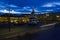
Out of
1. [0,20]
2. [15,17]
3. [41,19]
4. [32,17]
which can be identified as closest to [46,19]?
[41,19]

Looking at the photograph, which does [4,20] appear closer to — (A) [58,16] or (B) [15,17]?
(B) [15,17]

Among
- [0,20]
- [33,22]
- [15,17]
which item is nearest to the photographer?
[33,22]

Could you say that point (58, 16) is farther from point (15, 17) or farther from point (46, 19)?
point (15, 17)

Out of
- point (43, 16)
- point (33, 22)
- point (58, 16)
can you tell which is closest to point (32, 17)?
point (33, 22)

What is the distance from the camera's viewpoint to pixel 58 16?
125438 millimetres

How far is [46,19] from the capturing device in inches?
4860

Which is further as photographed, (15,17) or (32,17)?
(15,17)

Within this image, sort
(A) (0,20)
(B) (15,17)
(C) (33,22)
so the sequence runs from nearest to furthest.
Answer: (C) (33,22)
(A) (0,20)
(B) (15,17)

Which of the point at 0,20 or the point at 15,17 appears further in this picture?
the point at 15,17

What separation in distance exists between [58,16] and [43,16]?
12927 mm

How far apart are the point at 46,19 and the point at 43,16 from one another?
464 centimetres

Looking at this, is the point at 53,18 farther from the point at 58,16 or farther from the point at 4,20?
the point at 4,20

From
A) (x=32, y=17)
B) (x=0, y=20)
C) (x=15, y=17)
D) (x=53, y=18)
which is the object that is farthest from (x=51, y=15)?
(x=32, y=17)

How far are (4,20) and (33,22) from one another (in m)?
63.1
